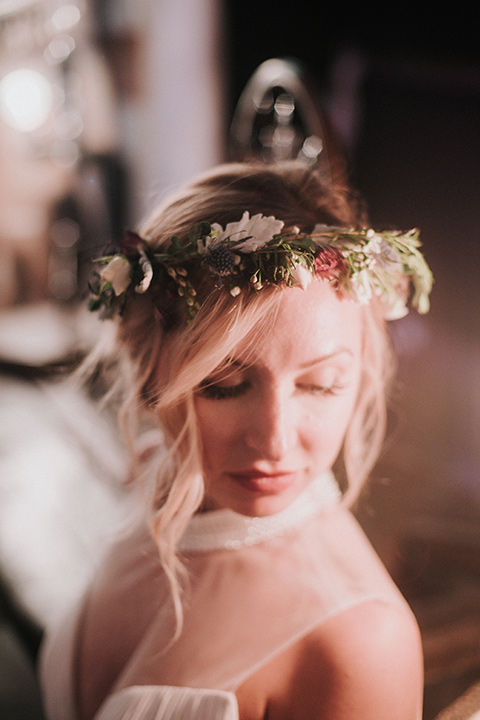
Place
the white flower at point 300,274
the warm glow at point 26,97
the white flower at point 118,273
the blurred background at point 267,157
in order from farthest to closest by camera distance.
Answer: the warm glow at point 26,97 < the blurred background at point 267,157 < the white flower at point 118,273 < the white flower at point 300,274

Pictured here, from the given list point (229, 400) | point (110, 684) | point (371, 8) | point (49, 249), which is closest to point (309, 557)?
point (229, 400)

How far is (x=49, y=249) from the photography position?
4.87 metres

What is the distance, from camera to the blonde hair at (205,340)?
666mm

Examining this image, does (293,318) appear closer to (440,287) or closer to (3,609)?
(440,287)

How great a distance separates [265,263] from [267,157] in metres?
1.42

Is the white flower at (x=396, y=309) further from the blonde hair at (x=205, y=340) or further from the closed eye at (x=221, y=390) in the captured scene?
the closed eye at (x=221, y=390)

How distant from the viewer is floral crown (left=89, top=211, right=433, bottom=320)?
0.65 m

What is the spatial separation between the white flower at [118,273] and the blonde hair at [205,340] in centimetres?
4

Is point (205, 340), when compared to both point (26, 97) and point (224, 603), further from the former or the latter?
point (26, 97)

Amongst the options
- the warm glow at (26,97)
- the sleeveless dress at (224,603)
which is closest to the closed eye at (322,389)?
the sleeveless dress at (224,603)

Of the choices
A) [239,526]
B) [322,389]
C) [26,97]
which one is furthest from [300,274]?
[26,97]

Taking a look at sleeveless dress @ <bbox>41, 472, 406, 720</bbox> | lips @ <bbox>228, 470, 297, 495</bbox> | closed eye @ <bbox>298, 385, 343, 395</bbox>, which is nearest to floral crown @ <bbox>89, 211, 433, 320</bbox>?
closed eye @ <bbox>298, 385, 343, 395</bbox>

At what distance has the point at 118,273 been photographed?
0.74 meters

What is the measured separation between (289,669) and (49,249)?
4.76 meters
